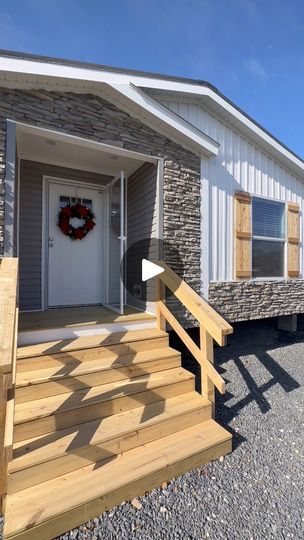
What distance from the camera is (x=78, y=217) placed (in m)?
4.20

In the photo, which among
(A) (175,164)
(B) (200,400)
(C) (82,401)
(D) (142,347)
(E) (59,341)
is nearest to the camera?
(C) (82,401)

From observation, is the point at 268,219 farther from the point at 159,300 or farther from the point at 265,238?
the point at 159,300

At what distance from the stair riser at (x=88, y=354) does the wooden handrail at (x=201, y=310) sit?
22.9 inches

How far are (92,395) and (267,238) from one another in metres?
3.90

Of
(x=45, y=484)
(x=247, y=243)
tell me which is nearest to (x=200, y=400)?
(x=45, y=484)

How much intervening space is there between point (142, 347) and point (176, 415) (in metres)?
0.80

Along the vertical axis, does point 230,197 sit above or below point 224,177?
below

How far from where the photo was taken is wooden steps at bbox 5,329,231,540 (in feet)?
5.13

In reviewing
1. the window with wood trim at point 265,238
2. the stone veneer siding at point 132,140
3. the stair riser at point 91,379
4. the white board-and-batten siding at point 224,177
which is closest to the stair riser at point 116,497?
the stair riser at point 91,379

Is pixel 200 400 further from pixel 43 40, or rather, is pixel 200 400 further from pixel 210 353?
pixel 43 40

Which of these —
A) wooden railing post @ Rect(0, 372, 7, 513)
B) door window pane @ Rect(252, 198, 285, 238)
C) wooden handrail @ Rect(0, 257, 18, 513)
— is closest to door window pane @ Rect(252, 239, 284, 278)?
door window pane @ Rect(252, 198, 285, 238)

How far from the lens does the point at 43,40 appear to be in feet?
12.6
